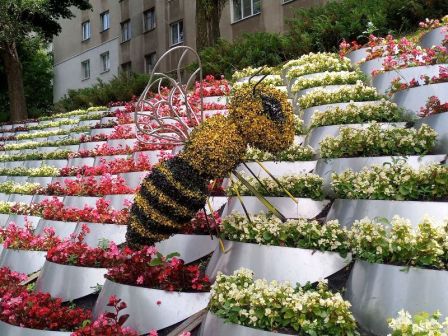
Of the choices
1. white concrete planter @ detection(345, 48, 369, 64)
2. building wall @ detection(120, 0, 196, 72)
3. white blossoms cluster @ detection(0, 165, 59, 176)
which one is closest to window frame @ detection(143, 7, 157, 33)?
building wall @ detection(120, 0, 196, 72)

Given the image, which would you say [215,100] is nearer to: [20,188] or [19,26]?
[20,188]

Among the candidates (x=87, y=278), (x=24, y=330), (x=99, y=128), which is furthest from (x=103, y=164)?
(x=24, y=330)

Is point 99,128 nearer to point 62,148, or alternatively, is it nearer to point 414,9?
point 62,148

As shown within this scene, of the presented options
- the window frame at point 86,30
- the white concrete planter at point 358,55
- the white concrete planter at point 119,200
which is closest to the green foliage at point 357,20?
the white concrete planter at point 358,55

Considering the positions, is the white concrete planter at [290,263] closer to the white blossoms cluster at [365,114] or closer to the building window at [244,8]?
the white blossoms cluster at [365,114]

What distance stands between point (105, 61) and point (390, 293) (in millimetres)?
36180

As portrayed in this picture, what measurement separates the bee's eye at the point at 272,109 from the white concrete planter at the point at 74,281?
90.3 inches

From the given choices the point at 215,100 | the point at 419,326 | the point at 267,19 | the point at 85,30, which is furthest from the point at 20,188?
the point at 85,30

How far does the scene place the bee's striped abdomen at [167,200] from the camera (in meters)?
4.46

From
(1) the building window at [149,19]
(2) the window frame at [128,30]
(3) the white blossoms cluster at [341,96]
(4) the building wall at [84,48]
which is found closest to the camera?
(3) the white blossoms cluster at [341,96]

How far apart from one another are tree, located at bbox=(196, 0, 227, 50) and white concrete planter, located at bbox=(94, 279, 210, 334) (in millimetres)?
15192

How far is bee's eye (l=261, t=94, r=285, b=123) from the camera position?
4777 mm

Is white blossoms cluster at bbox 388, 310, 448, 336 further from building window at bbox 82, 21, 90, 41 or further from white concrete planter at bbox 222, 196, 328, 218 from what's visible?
building window at bbox 82, 21, 90, 41

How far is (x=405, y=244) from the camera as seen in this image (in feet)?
11.5
